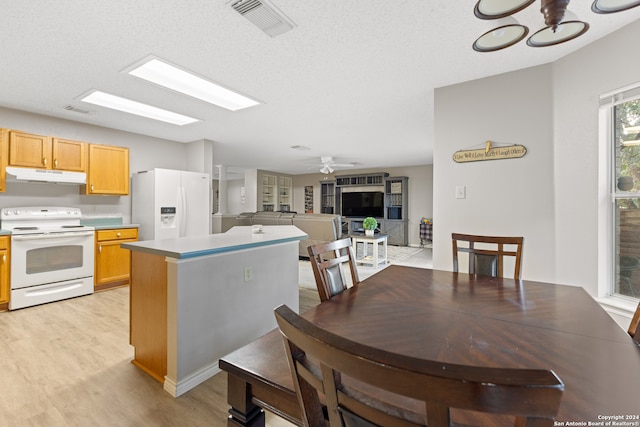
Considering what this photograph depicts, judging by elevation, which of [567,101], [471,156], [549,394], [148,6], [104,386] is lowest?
[104,386]

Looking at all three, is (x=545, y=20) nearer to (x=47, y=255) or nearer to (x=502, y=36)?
(x=502, y=36)

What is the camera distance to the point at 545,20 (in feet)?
4.42

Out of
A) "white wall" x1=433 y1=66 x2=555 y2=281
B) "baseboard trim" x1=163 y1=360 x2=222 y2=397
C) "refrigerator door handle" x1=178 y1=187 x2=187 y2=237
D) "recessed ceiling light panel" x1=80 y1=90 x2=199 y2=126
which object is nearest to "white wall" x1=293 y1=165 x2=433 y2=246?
"white wall" x1=433 y1=66 x2=555 y2=281

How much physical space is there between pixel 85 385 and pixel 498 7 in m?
3.15

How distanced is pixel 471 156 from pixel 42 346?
4125 mm

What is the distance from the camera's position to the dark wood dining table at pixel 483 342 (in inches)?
27.2

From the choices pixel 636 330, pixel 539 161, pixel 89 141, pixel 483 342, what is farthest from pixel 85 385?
pixel 539 161

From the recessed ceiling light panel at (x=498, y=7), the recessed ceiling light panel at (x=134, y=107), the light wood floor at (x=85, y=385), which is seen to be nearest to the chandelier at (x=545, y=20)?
the recessed ceiling light panel at (x=498, y=7)

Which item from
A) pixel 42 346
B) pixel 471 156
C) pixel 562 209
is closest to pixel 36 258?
pixel 42 346

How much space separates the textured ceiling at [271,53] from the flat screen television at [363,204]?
4929 millimetres

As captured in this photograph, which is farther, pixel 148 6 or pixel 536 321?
pixel 148 6

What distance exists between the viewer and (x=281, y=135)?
4.95m

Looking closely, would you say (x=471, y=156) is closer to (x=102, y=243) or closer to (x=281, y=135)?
(x=281, y=135)

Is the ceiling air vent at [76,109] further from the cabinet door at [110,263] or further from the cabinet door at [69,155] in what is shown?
the cabinet door at [110,263]
